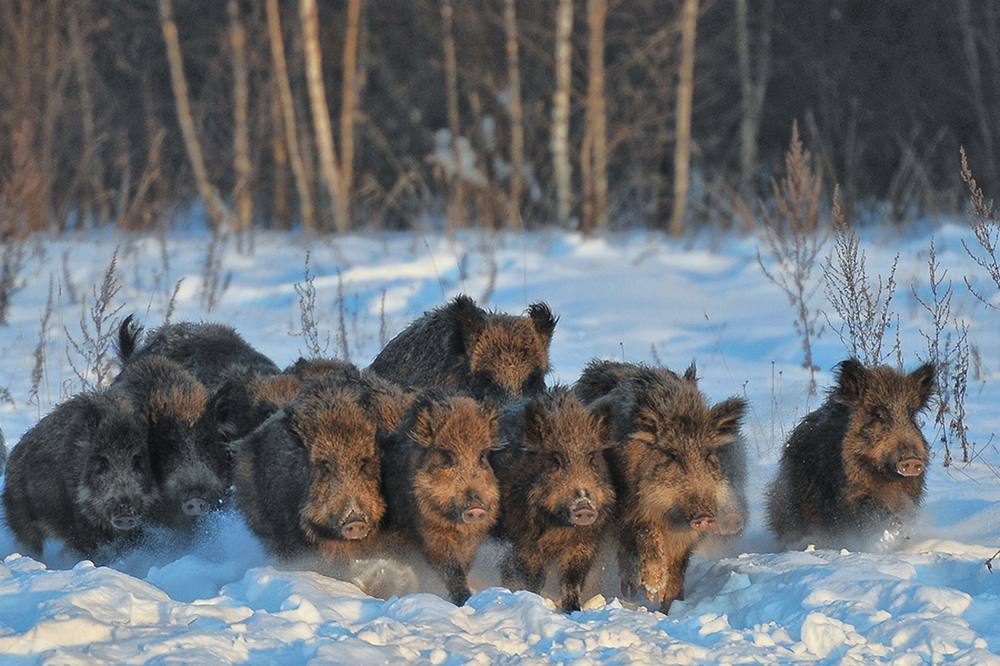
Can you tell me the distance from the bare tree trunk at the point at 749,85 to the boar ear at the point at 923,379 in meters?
15.3

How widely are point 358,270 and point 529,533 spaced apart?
35.0ft

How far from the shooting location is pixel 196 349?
28.0 ft

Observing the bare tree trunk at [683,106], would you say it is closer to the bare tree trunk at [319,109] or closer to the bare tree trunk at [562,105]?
the bare tree trunk at [562,105]

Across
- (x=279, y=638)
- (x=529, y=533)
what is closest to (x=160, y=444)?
(x=529, y=533)

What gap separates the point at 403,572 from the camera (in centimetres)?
580

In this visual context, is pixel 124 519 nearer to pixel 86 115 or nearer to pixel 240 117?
pixel 240 117

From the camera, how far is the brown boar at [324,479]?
220 inches

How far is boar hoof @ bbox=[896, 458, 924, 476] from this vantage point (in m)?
6.33

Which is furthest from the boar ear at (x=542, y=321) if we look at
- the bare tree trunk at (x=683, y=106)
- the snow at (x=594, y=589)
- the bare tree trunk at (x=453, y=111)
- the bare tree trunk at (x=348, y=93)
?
the bare tree trunk at (x=348, y=93)

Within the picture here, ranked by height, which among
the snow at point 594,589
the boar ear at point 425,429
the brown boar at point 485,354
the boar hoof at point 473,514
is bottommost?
the snow at point 594,589

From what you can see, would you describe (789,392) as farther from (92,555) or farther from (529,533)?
(92,555)

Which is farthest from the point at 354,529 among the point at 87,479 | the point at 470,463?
the point at 87,479

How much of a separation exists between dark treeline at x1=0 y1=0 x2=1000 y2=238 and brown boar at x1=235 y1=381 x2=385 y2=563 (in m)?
12.7

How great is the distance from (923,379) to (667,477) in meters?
1.86
